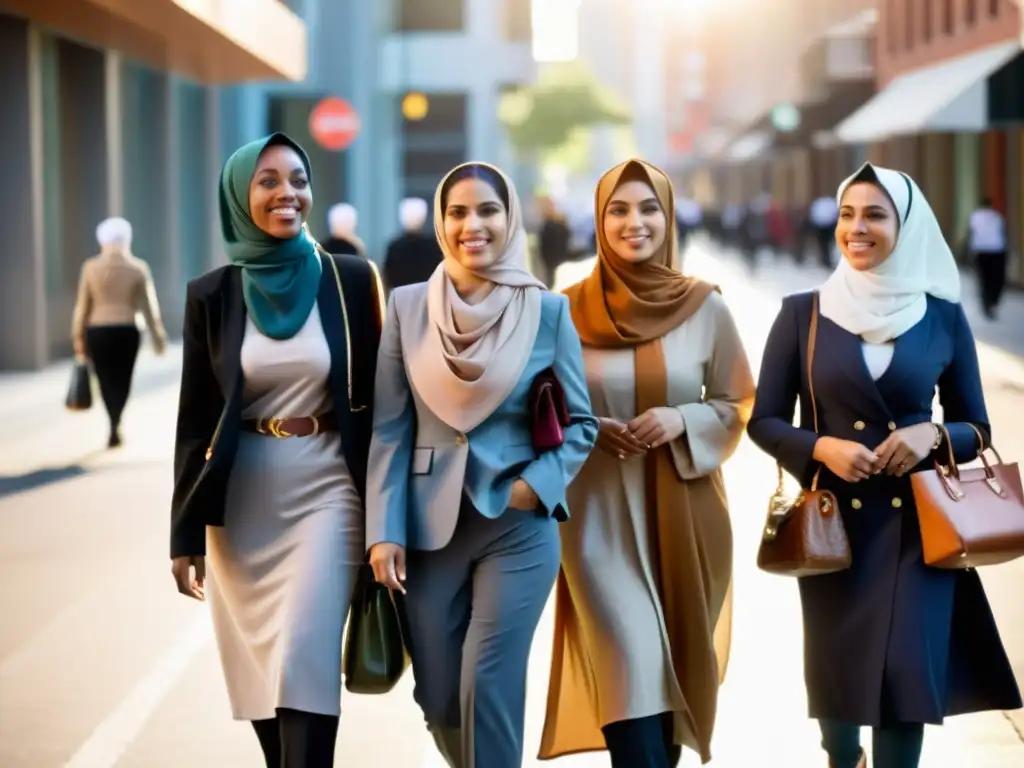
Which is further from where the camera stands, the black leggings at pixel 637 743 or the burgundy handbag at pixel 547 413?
the black leggings at pixel 637 743

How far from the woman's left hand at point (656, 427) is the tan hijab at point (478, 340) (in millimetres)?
595

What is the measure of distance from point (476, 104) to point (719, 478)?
57140 mm

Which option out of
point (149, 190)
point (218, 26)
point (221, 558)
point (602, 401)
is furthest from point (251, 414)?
point (149, 190)

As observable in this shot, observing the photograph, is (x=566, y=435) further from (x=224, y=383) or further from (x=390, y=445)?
(x=224, y=383)

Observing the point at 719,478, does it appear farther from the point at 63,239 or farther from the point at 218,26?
the point at 63,239

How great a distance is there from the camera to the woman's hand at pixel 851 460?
568 centimetres

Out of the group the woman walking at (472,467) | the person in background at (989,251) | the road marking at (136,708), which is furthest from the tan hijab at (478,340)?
the person in background at (989,251)

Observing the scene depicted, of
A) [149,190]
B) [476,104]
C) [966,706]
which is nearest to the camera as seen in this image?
[966,706]

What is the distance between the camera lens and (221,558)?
552cm

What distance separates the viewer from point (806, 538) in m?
5.70

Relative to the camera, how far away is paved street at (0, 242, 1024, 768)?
6930 millimetres

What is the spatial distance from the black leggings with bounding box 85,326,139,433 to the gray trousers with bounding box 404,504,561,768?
10659 millimetres

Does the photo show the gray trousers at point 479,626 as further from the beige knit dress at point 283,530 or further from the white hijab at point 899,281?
the white hijab at point 899,281

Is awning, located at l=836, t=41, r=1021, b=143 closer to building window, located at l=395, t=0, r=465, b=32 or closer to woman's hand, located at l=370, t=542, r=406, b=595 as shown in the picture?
building window, located at l=395, t=0, r=465, b=32
